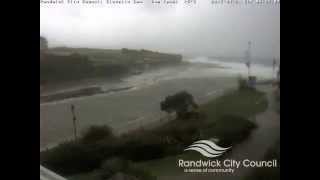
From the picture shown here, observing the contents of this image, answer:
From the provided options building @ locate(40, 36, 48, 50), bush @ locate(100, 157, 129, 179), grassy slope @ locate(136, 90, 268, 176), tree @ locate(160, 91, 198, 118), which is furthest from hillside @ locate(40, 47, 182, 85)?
bush @ locate(100, 157, 129, 179)

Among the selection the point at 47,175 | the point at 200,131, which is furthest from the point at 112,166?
the point at 200,131

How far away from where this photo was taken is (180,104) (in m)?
1.97

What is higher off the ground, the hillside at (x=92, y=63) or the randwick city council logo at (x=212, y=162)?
the hillside at (x=92, y=63)

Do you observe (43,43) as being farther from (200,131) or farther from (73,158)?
(200,131)

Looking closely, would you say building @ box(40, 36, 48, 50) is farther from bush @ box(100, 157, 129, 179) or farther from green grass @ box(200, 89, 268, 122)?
green grass @ box(200, 89, 268, 122)

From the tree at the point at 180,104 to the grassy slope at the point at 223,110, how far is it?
0.05 m

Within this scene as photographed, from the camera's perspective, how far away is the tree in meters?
1.97

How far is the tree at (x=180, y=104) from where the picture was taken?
1.97m

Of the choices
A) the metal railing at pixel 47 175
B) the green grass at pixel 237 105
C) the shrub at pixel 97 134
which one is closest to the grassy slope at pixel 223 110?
the green grass at pixel 237 105

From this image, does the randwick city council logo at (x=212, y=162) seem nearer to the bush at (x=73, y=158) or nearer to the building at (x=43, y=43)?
the bush at (x=73, y=158)

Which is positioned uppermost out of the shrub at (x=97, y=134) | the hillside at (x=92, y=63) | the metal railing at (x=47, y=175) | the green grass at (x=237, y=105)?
the hillside at (x=92, y=63)
